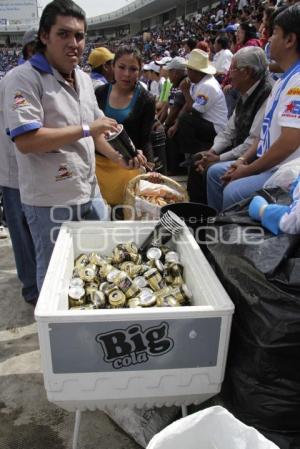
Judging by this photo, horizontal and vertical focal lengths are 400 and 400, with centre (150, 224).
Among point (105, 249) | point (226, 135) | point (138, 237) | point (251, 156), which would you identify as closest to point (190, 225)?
point (138, 237)

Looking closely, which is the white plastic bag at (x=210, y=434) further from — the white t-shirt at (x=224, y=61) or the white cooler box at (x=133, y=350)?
the white t-shirt at (x=224, y=61)

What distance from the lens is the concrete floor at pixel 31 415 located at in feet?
5.64

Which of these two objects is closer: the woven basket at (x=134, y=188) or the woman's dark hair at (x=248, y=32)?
the woven basket at (x=134, y=188)

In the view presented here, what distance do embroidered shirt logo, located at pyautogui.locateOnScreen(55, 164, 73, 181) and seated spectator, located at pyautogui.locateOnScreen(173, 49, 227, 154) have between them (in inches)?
110

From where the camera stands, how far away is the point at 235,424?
0.94m

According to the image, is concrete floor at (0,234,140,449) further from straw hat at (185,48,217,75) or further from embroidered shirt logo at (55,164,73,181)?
straw hat at (185,48,217,75)

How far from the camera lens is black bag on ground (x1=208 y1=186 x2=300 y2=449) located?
1.16 metres

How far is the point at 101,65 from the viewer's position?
3.95 meters

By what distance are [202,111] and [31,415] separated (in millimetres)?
3434

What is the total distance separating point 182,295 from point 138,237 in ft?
1.48

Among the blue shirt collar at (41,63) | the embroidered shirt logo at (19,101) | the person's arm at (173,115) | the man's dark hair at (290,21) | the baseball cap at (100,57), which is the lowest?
the person's arm at (173,115)

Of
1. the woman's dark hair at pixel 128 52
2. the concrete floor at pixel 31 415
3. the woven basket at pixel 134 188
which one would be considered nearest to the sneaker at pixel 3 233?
the concrete floor at pixel 31 415

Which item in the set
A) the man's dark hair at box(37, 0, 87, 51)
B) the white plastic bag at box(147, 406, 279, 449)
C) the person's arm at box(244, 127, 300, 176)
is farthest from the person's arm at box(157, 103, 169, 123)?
the white plastic bag at box(147, 406, 279, 449)

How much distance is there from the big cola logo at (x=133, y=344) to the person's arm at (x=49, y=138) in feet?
2.88
